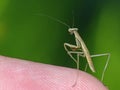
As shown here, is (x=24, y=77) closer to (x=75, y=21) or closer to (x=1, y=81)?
(x=1, y=81)

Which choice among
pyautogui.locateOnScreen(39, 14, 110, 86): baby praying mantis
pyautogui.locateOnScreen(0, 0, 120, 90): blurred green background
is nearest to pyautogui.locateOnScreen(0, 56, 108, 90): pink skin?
pyautogui.locateOnScreen(39, 14, 110, 86): baby praying mantis

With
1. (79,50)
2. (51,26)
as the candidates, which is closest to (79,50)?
(79,50)

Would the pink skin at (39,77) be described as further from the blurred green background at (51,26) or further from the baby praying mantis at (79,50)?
the blurred green background at (51,26)

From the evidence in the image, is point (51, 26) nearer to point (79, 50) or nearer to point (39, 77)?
point (79, 50)

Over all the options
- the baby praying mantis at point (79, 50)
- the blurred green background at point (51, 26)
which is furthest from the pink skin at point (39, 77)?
the blurred green background at point (51, 26)

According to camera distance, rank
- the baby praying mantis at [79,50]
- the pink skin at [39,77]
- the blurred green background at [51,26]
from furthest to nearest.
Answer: the blurred green background at [51,26] < the baby praying mantis at [79,50] < the pink skin at [39,77]
